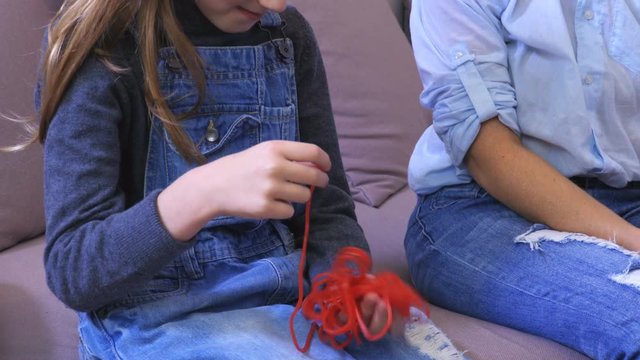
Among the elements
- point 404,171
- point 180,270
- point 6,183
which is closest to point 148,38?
point 180,270

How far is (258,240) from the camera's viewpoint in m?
0.84

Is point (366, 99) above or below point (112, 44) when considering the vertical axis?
below

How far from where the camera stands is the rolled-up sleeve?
36.0 inches

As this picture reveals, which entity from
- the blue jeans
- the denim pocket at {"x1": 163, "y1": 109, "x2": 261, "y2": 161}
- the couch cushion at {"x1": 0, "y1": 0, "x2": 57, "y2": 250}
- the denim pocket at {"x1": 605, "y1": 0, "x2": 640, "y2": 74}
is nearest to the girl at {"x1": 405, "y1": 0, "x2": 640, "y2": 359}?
the denim pocket at {"x1": 605, "y1": 0, "x2": 640, "y2": 74}

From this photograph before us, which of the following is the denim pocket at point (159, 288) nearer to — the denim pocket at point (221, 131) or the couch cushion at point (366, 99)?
the denim pocket at point (221, 131)

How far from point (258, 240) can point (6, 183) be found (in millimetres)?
478

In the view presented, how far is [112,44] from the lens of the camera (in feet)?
2.50

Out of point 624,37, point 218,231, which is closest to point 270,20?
point 218,231

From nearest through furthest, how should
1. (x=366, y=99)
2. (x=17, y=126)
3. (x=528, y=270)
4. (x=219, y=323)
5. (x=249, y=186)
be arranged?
(x=249, y=186) → (x=219, y=323) → (x=528, y=270) → (x=17, y=126) → (x=366, y=99)

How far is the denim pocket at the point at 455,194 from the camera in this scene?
3.22 feet

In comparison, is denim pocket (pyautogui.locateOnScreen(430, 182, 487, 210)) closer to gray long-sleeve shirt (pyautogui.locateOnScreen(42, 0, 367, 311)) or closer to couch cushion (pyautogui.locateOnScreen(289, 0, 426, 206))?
gray long-sleeve shirt (pyautogui.locateOnScreen(42, 0, 367, 311))

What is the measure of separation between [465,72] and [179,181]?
1.43 feet

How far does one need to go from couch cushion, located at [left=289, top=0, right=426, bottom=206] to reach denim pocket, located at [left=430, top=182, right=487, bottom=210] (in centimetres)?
34

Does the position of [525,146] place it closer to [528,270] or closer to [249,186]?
[528,270]
